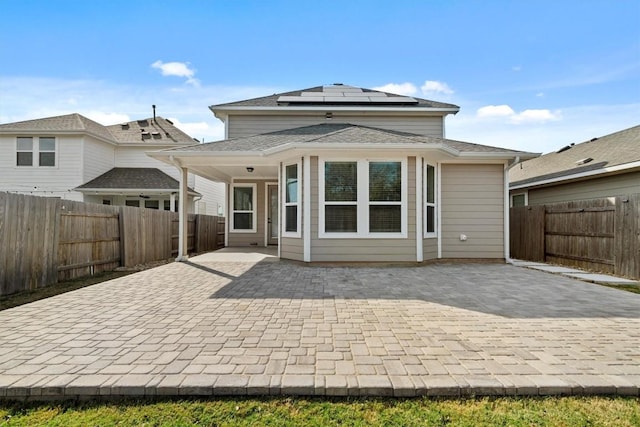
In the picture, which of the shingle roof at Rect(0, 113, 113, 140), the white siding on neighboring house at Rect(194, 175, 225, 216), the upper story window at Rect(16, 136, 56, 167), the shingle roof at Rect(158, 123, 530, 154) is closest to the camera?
the shingle roof at Rect(158, 123, 530, 154)

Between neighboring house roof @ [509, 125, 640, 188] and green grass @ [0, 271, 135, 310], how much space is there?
42.0 ft

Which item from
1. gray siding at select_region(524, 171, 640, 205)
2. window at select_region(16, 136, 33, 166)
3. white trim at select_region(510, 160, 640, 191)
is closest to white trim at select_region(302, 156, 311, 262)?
white trim at select_region(510, 160, 640, 191)

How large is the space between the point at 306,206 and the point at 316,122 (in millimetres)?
4816

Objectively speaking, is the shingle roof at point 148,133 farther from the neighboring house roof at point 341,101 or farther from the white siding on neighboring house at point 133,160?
the neighboring house roof at point 341,101

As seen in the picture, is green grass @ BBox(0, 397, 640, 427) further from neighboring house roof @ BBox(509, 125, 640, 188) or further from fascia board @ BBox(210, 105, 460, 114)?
fascia board @ BBox(210, 105, 460, 114)

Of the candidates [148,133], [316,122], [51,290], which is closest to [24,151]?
[148,133]

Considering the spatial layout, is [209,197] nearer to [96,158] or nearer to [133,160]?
[133,160]

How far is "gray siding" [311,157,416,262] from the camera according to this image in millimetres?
7887

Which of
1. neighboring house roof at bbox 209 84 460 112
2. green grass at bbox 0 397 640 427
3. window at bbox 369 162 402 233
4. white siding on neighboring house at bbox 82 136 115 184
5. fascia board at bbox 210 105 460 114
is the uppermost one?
neighboring house roof at bbox 209 84 460 112

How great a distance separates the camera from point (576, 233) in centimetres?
870

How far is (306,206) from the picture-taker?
794 centimetres

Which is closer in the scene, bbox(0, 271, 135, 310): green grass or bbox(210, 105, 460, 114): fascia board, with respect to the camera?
bbox(0, 271, 135, 310): green grass

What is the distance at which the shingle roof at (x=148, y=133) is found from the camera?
17266 mm

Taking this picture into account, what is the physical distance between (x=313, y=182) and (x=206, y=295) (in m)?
3.73
